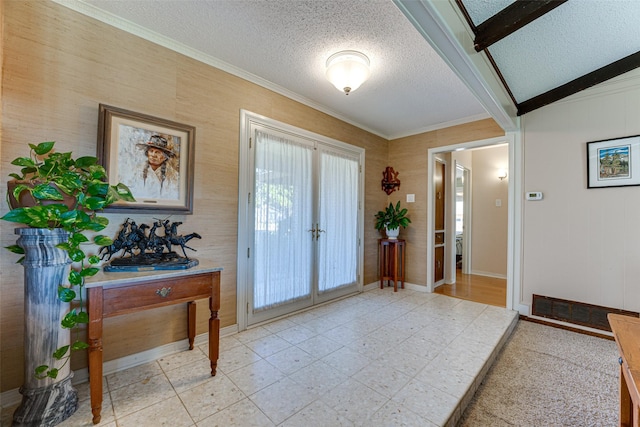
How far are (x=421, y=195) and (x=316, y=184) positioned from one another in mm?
1854

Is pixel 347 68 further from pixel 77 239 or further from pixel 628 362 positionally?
pixel 628 362

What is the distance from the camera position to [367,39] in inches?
78.7

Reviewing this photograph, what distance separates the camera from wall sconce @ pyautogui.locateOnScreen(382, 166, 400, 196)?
A: 4289 millimetres

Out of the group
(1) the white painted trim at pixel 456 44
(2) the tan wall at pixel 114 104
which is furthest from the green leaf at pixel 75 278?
(1) the white painted trim at pixel 456 44

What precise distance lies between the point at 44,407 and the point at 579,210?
4665mm

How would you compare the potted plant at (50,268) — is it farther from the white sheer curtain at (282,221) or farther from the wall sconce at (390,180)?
the wall sconce at (390,180)

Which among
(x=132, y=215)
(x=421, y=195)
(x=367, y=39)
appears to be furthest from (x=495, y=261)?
(x=132, y=215)

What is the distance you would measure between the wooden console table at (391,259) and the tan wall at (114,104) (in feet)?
8.16

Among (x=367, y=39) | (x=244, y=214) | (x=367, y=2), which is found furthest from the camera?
(x=244, y=214)

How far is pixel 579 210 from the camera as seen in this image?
9.13 feet

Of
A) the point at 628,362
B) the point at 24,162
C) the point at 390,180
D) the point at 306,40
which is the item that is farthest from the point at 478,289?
the point at 24,162

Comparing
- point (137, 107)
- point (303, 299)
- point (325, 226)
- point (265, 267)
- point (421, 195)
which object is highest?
point (137, 107)

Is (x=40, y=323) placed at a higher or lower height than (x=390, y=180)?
lower

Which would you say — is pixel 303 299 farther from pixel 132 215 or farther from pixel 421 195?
pixel 421 195
